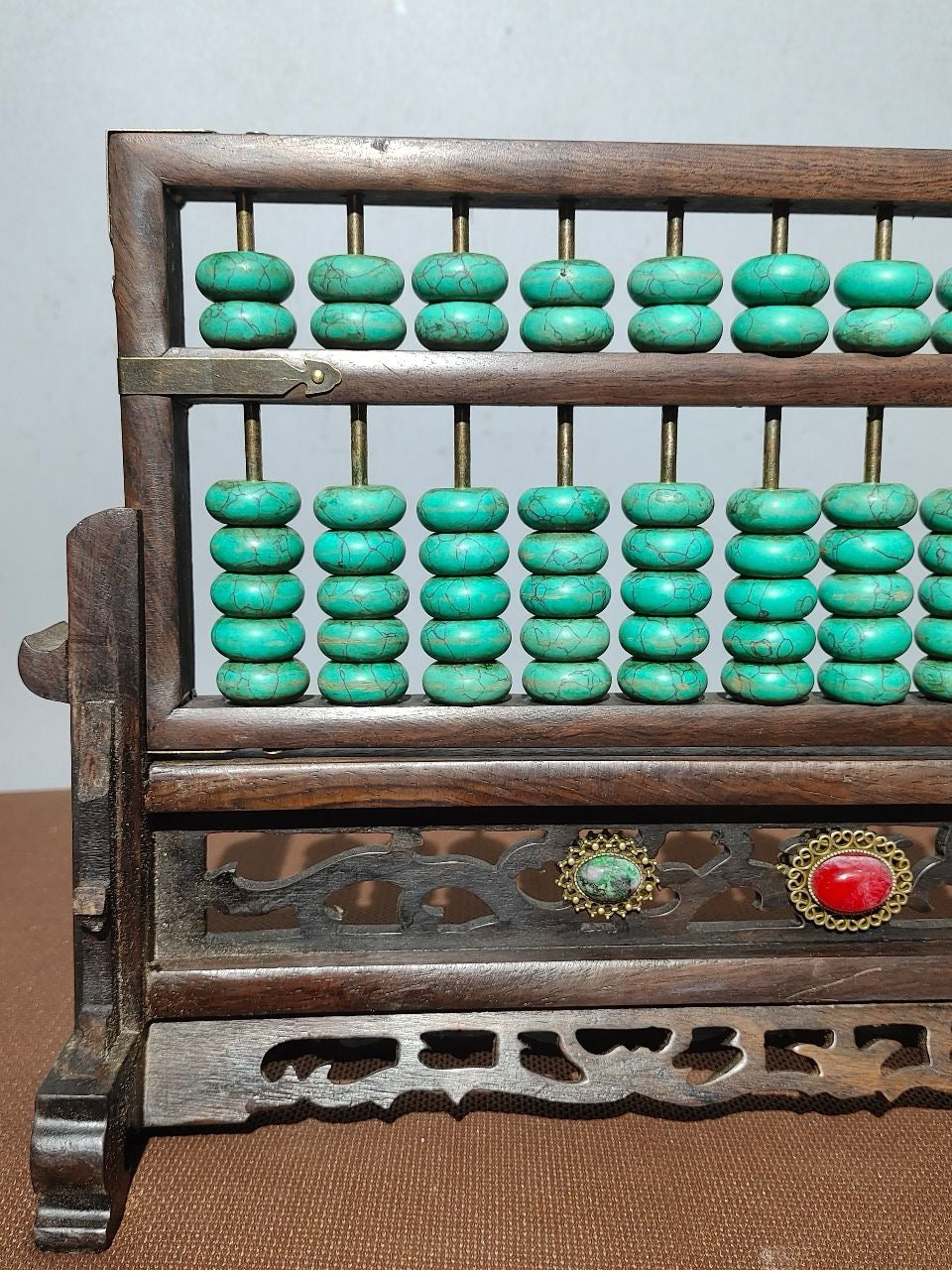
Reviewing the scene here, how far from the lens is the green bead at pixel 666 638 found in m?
1.41

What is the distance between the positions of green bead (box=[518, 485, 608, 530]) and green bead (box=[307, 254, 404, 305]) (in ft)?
1.04

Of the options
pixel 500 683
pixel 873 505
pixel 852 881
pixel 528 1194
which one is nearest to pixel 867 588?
pixel 873 505

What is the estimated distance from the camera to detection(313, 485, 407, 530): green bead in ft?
4.50

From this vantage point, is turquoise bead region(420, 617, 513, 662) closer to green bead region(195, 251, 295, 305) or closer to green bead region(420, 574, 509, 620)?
green bead region(420, 574, 509, 620)

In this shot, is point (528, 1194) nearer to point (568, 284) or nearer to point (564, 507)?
point (564, 507)

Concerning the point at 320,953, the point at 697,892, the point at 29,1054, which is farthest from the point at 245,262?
the point at 29,1054

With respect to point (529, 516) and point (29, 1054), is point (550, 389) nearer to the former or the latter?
point (529, 516)

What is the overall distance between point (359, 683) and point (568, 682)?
27 centimetres

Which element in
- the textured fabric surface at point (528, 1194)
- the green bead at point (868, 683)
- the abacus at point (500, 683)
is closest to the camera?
the textured fabric surface at point (528, 1194)

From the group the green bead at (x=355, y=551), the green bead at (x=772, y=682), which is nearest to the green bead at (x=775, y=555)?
the green bead at (x=772, y=682)

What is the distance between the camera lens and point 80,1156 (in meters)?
1.18

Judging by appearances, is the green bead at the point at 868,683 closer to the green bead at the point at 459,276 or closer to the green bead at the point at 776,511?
the green bead at the point at 776,511

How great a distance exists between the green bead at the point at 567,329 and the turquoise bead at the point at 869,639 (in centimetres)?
49

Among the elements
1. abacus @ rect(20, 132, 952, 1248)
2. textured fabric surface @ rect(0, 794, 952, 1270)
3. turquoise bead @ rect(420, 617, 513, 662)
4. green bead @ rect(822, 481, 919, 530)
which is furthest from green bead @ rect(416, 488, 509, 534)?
textured fabric surface @ rect(0, 794, 952, 1270)
